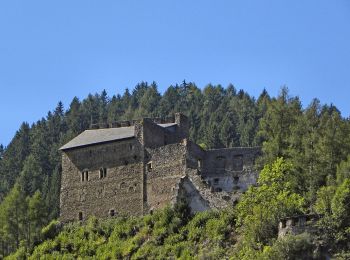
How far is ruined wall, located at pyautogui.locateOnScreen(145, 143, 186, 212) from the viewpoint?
247ft

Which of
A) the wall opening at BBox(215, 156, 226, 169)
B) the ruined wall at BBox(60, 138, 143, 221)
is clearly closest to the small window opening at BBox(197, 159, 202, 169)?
the wall opening at BBox(215, 156, 226, 169)

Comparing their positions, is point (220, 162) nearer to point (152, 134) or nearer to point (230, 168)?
point (230, 168)

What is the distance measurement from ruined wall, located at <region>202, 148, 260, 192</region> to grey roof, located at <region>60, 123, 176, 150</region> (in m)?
6.47

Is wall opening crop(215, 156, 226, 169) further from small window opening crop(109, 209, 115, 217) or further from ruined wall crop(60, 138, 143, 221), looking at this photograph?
small window opening crop(109, 209, 115, 217)

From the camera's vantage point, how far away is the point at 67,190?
8175 centimetres

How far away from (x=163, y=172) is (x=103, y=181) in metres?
6.06

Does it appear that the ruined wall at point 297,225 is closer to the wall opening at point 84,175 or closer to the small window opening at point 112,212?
the small window opening at point 112,212

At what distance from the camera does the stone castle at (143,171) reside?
75.2 m

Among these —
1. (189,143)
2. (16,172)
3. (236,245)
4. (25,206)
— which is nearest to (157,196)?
(189,143)

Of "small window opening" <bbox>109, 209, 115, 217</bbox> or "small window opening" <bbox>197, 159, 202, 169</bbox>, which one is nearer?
"small window opening" <bbox>197, 159, 202, 169</bbox>

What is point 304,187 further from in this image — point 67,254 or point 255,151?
point 67,254

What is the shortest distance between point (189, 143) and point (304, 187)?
12.0 m

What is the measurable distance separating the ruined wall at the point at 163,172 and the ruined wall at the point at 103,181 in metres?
0.94

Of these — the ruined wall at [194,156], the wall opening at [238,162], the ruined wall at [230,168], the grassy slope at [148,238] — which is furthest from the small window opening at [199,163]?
the grassy slope at [148,238]
